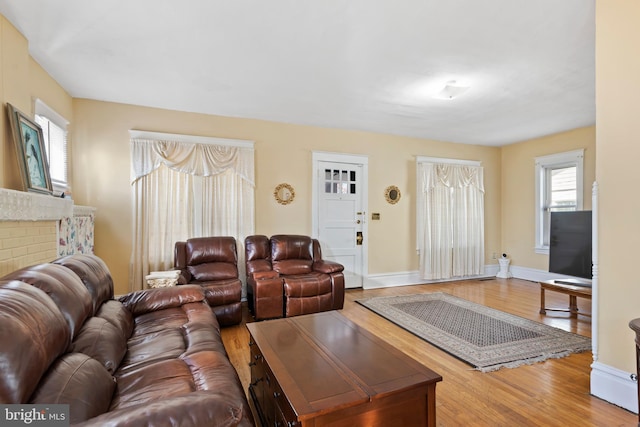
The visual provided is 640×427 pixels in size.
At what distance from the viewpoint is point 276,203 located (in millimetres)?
4770

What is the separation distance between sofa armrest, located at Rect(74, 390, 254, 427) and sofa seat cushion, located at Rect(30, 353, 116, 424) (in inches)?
9.4

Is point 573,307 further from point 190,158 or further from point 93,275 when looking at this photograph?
point 190,158

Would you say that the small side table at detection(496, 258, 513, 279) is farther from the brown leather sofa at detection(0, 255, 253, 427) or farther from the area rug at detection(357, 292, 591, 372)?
the brown leather sofa at detection(0, 255, 253, 427)

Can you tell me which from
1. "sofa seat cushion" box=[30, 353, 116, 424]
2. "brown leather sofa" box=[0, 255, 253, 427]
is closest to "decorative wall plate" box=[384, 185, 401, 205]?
"brown leather sofa" box=[0, 255, 253, 427]

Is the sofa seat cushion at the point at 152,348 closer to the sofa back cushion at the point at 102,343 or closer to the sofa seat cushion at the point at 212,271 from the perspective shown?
the sofa back cushion at the point at 102,343

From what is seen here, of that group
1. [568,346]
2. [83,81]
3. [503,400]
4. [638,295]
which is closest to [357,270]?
[568,346]

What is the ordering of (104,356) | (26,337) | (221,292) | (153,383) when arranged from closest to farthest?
(26,337) < (153,383) < (104,356) < (221,292)

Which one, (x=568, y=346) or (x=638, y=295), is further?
(x=568, y=346)

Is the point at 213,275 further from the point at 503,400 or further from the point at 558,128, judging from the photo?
the point at 558,128

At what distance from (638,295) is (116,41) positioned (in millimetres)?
4143

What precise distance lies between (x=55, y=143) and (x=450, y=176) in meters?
5.90

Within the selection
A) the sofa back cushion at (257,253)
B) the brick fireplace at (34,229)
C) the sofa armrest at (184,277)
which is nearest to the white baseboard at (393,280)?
the sofa back cushion at (257,253)

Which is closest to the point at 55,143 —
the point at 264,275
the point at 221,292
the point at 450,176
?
the point at 221,292

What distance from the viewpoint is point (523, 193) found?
19.8 ft
